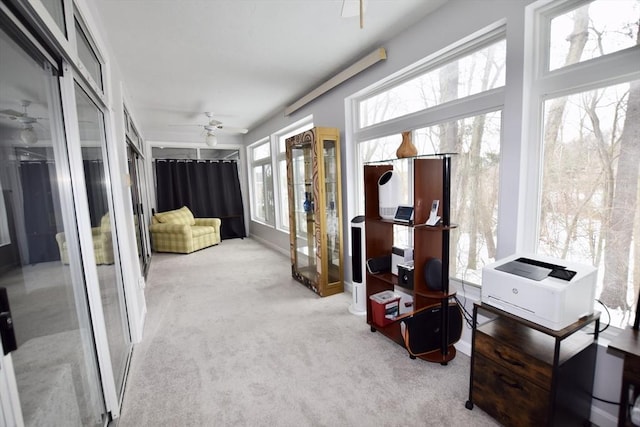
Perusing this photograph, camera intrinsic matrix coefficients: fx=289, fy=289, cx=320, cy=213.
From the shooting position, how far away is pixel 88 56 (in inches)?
74.6

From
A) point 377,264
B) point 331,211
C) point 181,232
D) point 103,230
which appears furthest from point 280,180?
point 103,230

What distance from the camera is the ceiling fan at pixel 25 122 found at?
101 centimetres

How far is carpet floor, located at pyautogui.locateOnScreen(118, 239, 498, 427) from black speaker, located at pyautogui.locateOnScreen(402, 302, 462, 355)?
0.14 metres

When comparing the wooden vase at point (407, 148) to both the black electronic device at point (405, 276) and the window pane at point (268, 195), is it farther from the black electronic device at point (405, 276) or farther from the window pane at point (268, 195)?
the window pane at point (268, 195)

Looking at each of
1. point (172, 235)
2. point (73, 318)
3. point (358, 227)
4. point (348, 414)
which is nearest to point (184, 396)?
point (73, 318)

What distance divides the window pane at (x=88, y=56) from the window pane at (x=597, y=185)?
2801 mm

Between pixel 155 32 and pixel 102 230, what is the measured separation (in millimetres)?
1640

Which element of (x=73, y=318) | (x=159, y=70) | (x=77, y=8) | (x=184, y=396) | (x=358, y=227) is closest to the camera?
(x=73, y=318)

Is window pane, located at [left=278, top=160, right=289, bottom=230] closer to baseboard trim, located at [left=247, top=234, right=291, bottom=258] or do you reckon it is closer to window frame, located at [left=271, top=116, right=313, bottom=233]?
window frame, located at [left=271, top=116, right=313, bottom=233]

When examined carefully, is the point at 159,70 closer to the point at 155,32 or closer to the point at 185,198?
the point at 155,32

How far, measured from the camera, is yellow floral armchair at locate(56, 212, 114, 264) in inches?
51.9

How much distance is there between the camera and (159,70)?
10.2 feet

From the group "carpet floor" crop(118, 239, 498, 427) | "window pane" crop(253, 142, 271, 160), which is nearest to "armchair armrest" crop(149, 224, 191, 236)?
"window pane" crop(253, 142, 271, 160)

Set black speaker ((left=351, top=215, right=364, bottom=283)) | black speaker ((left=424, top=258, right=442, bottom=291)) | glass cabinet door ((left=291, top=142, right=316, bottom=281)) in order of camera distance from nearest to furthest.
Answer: black speaker ((left=424, top=258, right=442, bottom=291)), black speaker ((left=351, top=215, right=364, bottom=283)), glass cabinet door ((left=291, top=142, right=316, bottom=281))
